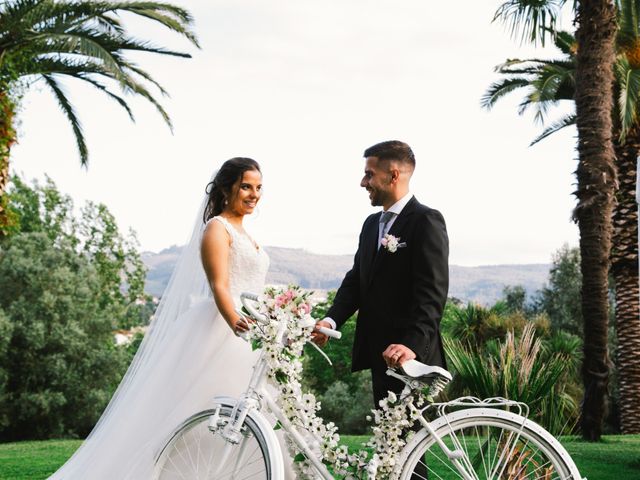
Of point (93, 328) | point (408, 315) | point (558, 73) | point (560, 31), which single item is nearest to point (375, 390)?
point (408, 315)

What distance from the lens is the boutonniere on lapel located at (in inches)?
166

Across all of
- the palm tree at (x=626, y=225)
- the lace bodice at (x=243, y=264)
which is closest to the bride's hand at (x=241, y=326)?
the lace bodice at (x=243, y=264)

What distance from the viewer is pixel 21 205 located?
43.0 metres

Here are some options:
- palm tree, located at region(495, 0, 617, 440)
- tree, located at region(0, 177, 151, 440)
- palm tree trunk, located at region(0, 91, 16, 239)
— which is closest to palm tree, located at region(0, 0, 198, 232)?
palm tree trunk, located at region(0, 91, 16, 239)

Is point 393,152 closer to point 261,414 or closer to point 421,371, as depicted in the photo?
point 421,371

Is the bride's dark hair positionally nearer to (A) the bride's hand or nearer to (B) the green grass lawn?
(A) the bride's hand

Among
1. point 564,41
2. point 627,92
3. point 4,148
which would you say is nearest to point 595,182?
point 627,92

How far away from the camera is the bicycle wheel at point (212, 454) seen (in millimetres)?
4039

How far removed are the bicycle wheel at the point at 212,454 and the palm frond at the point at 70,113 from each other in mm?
12354

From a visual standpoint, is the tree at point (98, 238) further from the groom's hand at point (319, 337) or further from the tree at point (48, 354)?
the groom's hand at point (319, 337)

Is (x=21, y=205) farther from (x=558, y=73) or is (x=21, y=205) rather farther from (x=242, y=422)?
(x=242, y=422)

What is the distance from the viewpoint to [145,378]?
17.0ft

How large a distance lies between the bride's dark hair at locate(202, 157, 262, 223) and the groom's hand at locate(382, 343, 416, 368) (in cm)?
166

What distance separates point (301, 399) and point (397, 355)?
53 centimetres
